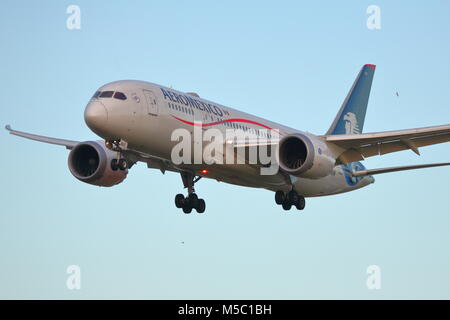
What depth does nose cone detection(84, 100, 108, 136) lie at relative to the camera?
105 ft

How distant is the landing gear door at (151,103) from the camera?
33.2m

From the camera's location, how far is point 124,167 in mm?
34094

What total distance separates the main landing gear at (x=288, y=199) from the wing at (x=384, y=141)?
311 cm

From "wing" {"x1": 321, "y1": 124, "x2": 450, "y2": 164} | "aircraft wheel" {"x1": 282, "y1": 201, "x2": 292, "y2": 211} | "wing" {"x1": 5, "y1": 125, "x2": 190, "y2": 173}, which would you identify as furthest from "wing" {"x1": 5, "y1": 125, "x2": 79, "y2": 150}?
"wing" {"x1": 321, "y1": 124, "x2": 450, "y2": 164}

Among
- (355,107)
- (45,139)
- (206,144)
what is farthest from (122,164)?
(355,107)

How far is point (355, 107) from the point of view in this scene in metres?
Result: 47.2

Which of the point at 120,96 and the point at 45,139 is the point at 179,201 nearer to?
the point at 120,96

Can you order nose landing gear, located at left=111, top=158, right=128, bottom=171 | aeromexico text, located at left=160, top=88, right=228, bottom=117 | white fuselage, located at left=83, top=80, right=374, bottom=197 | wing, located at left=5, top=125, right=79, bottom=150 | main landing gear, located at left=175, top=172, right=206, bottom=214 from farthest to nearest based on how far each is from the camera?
wing, located at left=5, top=125, right=79, bottom=150 < main landing gear, located at left=175, top=172, right=206, bottom=214 < aeromexico text, located at left=160, top=88, right=228, bottom=117 < nose landing gear, located at left=111, top=158, right=128, bottom=171 < white fuselage, located at left=83, top=80, right=374, bottom=197

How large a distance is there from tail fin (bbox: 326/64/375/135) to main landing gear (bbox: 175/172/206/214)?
30.1ft

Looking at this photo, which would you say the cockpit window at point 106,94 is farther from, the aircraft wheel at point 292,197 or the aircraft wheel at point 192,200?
the aircraft wheel at point 292,197

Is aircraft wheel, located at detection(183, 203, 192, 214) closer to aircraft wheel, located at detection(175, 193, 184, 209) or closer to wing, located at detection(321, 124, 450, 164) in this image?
aircraft wheel, located at detection(175, 193, 184, 209)

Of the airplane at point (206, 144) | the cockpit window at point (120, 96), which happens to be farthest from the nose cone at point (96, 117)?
the cockpit window at point (120, 96)

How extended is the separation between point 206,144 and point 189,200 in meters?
4.62
